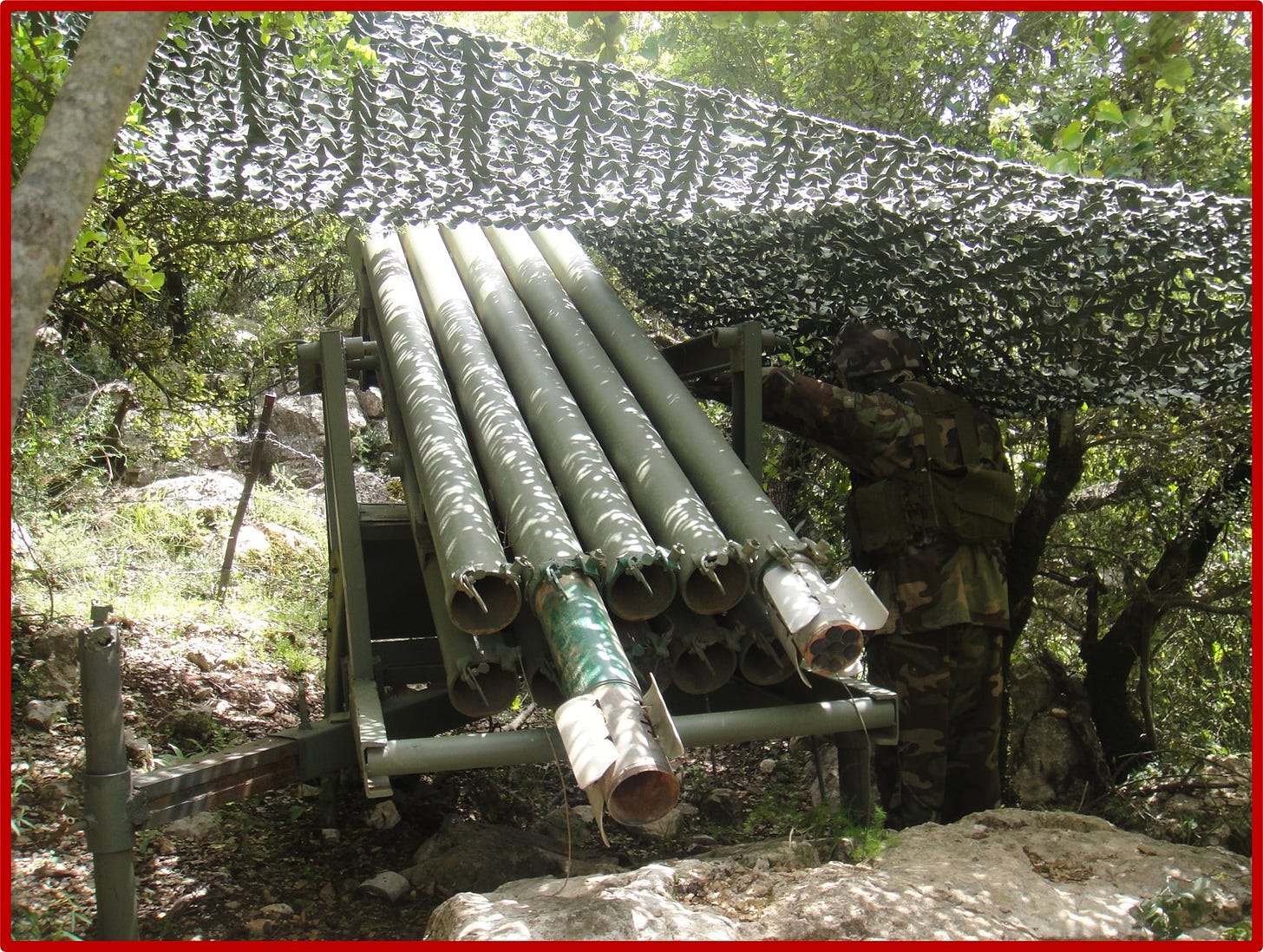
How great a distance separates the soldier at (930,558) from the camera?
14.0 ft

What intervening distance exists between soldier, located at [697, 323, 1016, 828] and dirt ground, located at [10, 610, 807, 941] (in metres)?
0.84

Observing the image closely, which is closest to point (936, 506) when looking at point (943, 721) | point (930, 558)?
point (930, 558)

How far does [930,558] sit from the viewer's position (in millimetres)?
4383

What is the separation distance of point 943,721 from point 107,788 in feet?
9.71

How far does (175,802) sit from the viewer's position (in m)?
2.96

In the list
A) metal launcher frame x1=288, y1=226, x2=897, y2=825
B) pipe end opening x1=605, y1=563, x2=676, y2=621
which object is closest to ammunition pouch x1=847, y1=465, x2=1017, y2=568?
metal launcher frame x1=288, y1=226, x2=897, y2=825

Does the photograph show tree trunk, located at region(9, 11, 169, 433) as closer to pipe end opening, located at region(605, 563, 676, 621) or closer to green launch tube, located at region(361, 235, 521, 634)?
green launch tube, located at region(361, 235, 521, 634)

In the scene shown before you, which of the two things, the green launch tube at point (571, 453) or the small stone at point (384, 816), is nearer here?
the green launch tube at point (571, 453)

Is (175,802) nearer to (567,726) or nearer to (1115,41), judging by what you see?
(567,726)

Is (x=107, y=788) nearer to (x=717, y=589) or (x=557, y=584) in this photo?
(x=557, y=584)

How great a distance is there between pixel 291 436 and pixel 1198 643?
814 cm

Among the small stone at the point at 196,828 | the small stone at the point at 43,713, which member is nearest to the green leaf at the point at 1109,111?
the small stone at the point at 196,828

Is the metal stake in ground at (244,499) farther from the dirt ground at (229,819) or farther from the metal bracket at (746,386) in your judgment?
the metal bracket at (746,386)

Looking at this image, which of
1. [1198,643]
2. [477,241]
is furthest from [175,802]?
[1198,643]
